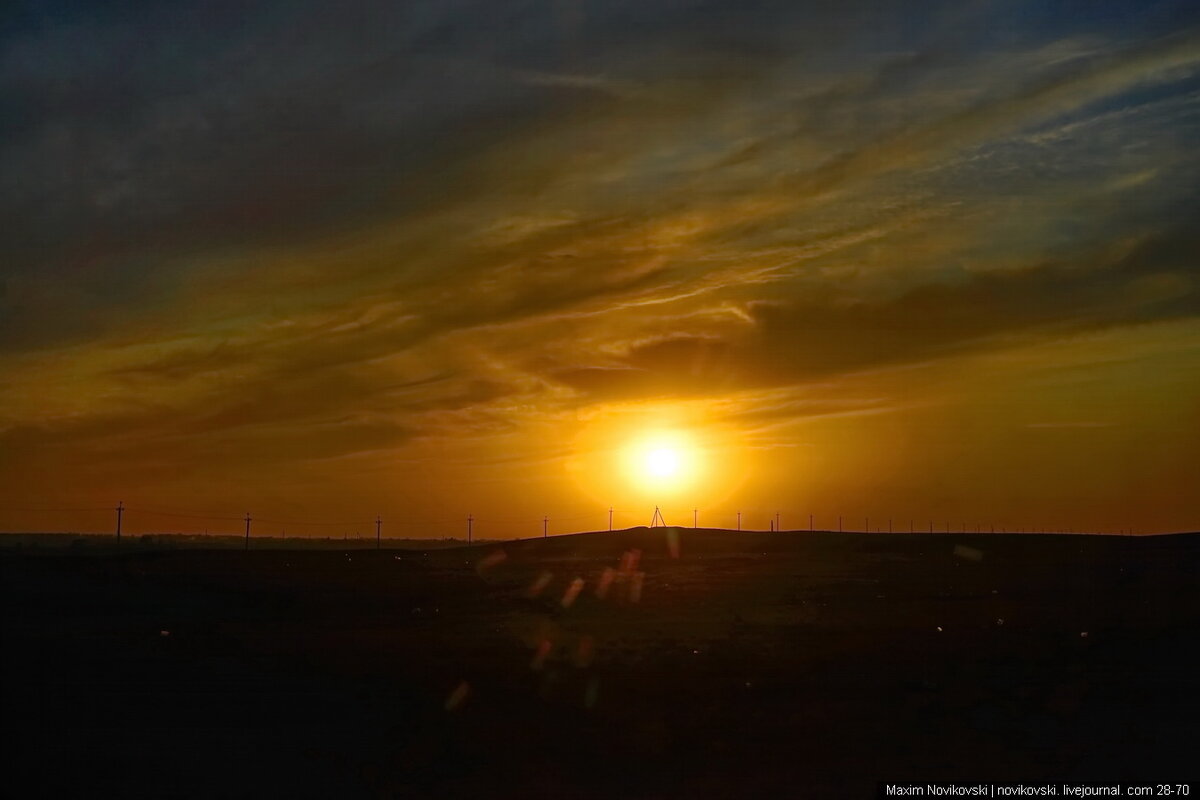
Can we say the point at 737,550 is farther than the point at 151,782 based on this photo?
Yes

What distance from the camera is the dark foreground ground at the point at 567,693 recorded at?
19.7 metres

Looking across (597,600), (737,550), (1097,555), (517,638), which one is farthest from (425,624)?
(737,550)

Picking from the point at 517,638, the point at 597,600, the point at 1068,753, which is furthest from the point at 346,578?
the point at 1068,753

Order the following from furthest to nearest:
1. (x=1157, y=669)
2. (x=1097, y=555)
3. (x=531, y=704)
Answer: (x=1097, y=555) → (x=1157, y=669) → (x=531, y=704)

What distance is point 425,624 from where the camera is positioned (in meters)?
40.9

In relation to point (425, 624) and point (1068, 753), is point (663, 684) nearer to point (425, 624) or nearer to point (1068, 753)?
point (1068, 753)

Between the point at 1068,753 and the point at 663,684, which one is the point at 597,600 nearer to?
the point at 663,684

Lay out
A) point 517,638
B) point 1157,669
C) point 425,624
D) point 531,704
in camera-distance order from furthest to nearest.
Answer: point 425,624 → point 517,638 → point 1157,669 → point 531,704

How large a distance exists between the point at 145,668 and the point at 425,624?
1584 centimetres

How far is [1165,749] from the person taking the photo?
21.1m

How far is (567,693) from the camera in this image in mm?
25969

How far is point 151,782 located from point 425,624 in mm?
22096

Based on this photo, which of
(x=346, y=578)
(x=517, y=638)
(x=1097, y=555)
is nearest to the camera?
(x=517, y=638)

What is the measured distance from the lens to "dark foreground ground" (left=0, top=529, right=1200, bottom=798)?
19.7m
